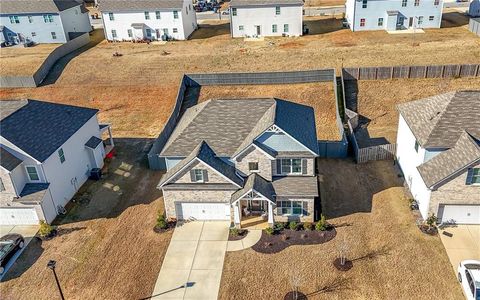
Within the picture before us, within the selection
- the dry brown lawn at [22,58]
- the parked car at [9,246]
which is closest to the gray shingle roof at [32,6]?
the dry brown lawn at [22,58]

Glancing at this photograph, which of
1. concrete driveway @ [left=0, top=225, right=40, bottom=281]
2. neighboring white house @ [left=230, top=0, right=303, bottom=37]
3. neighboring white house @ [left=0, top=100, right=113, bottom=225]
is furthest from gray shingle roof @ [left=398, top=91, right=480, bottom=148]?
neighboring white house @ [left=230, top=0, right=303, bottom=37]

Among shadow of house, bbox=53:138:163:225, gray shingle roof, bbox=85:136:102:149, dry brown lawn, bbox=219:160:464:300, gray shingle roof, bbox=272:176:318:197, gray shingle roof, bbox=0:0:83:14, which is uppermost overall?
gray shingle roof, bbox=0:0:83:14

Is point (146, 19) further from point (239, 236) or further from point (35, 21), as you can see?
point (239, 236)

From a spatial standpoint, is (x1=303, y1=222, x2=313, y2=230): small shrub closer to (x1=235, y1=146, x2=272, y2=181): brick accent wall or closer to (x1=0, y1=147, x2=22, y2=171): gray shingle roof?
(x1=235, y1=146, x2=272, y2=181): brick accent wall

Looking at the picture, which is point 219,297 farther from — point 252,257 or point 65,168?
point 65,168

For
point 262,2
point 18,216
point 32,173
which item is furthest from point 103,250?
point 262,2

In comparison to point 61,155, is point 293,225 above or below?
below
